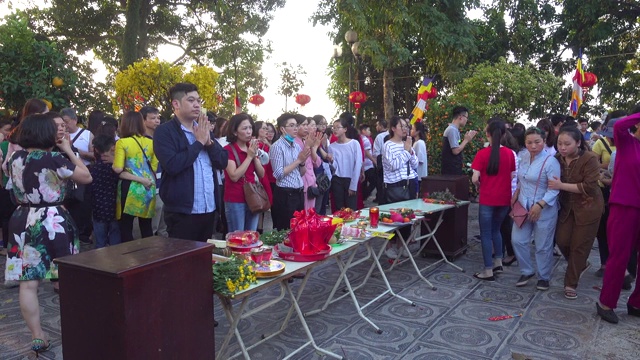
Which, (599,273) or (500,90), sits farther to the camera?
(500,90)

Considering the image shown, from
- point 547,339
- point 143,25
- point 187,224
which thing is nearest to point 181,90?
point 187,224

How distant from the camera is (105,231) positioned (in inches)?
187

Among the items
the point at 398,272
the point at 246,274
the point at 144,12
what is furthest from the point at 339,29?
the point at 246,274

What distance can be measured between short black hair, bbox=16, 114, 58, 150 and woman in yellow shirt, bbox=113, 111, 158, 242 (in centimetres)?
126

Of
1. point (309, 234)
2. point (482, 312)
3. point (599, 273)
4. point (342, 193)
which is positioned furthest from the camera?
point (342, 193)

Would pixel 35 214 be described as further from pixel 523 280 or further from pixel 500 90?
pixel 500 90

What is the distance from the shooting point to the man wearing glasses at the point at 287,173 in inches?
184

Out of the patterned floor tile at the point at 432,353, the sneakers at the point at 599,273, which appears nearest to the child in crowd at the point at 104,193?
the patterned floor tile at the point at 432,353

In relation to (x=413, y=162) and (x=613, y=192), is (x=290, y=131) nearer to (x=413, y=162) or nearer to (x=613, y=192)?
(x=413, y=162)

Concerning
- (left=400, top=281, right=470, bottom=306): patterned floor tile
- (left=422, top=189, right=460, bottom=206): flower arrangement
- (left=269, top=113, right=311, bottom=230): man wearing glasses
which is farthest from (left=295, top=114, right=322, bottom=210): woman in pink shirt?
(left=400, top=281, right=470, bottom=306): patterned floor tile

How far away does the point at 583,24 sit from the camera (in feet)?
53.0

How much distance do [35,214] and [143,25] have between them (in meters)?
16.5

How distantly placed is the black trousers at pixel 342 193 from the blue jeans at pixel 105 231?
2.79 m

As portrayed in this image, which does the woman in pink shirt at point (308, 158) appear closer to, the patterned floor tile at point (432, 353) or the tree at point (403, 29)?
the patterned floor tile at point (432, 353)
